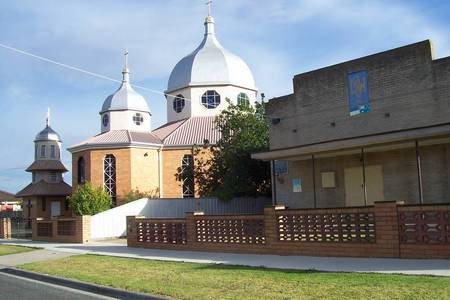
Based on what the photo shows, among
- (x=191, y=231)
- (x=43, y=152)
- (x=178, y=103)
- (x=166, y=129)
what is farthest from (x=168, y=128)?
(x=191, y=231)

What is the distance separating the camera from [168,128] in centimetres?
4350

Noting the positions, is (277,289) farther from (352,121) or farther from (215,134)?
(215,134)

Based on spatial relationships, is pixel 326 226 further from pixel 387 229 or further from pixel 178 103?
pixel 178 103

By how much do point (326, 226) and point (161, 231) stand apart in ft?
23.1

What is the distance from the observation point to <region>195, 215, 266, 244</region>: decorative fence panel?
15414 millimetres

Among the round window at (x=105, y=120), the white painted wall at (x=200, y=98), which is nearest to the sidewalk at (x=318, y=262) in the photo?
the white painted wall at (x=200, y=98)

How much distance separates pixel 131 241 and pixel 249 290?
37.5 ft

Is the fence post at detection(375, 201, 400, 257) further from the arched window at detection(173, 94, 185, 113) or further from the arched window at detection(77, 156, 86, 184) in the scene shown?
the arched window at detection(173, 94, 185, 113)

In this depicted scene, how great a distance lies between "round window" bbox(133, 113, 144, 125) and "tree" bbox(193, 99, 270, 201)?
17.2 m

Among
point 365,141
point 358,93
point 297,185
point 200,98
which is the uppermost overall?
point 200,98

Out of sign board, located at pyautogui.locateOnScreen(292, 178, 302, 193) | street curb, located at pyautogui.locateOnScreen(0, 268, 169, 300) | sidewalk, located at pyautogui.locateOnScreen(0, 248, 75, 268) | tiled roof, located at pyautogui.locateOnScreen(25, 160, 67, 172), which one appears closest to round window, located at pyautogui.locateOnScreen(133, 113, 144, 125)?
tiled roof, located at pyautogui.locateOnScreen(25, 160, 67, 172)

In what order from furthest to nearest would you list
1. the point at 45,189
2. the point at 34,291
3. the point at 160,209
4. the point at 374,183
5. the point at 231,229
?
1. the point at 45,189
2. the point at 160,209
3. the point at 374,183
4. the point at 231,229
5. the point at 34,291

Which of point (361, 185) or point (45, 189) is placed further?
point (45, 189)

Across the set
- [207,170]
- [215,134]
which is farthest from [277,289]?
[215,134]
